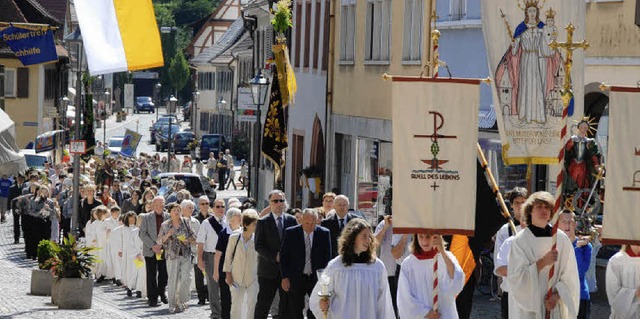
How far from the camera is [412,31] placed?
103 feet

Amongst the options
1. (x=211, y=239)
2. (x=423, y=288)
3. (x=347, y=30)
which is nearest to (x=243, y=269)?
(x=211, y=239)

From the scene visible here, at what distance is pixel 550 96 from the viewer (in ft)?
51.9

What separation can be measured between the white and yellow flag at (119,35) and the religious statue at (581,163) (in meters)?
5.35

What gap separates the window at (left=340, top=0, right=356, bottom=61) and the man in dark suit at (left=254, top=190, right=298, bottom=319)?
17.5m

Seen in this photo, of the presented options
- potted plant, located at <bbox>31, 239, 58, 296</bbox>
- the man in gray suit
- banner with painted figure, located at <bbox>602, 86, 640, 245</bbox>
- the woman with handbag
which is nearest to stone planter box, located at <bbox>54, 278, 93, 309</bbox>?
the man in gray suit

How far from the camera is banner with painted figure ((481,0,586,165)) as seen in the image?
15.7m

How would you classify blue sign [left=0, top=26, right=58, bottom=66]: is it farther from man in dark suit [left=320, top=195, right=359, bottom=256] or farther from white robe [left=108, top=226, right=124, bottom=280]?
man in dark suit [left=320, top=195, right=359, bottom=256]

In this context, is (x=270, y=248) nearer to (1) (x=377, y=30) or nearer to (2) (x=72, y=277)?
(2) (x=72, y=277)

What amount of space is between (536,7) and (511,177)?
33.7 ft

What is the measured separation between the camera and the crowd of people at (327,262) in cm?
1333

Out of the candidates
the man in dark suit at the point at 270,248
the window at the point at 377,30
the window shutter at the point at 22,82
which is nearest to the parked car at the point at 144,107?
the window shutter at the point at 22,82

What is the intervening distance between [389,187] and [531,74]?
10585 mm

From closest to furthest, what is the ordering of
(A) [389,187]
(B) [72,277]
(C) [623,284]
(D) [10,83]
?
(C) [623,284] < (B) [72,277] < (A) [389,187] < (D) [10,83]

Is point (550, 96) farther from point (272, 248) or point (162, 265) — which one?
point (162, 265)
